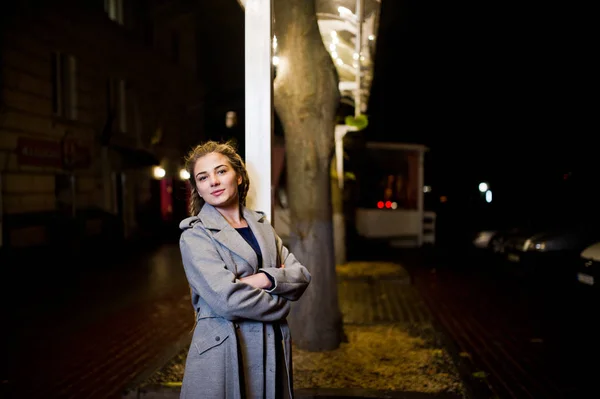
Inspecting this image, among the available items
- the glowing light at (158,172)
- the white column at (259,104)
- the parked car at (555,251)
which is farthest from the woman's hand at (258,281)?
the glowing light at (158,172)

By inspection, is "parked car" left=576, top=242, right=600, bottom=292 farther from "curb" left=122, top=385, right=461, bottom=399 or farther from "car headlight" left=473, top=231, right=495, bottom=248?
"car headlight" left=473, top=231, right=495, bottom=248

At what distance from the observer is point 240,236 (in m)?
2.37

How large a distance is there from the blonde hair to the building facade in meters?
9.31

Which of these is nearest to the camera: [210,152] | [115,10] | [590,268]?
[210,152]

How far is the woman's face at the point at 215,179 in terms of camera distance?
2.41 metres

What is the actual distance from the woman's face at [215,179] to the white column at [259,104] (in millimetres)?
432

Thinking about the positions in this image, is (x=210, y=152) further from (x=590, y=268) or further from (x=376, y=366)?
(x=590, y=268)

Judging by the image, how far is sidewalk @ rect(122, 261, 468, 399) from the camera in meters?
3.77

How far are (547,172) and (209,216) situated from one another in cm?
2073

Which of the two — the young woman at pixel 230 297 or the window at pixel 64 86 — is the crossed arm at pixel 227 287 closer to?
the young woman at pixel 230 297

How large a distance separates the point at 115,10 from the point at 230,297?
19.0 metres

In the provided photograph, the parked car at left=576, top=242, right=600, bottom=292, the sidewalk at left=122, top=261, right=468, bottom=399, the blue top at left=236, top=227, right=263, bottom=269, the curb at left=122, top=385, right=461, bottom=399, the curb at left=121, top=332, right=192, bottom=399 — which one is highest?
the blue top at left=236, top=227, right=263, bottom=269

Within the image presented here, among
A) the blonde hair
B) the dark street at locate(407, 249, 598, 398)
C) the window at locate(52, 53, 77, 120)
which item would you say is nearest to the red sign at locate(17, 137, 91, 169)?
the window at locate(52, 53, 77, 120)

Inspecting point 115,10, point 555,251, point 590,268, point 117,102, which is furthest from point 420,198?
point 115,10
